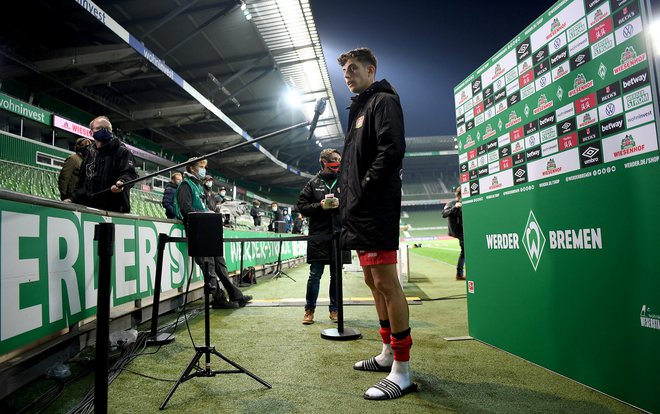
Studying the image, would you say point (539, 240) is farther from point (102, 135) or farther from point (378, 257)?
point (102, 135)

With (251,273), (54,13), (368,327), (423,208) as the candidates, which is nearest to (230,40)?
(54,13)

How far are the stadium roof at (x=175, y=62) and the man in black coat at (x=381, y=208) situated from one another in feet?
27.3

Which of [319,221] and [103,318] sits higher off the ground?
[319,221]

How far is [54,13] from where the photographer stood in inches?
352

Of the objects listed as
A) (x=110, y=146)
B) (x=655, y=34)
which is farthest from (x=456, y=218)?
(x=110, y=146)

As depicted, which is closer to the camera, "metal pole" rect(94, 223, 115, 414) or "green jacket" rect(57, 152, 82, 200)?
"metal pole" rect(94, 223, 115, 414)

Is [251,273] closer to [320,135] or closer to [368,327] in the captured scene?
[368,327]

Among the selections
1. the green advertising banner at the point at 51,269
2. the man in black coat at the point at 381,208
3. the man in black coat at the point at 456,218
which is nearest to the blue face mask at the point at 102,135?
the green advertising banner at the point at 51,269

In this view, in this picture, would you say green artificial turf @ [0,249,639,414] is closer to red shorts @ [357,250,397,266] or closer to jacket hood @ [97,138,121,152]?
red shorts @ [357,250,397,266]

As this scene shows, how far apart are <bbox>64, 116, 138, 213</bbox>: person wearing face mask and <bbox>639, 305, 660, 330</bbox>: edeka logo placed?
4.15 m

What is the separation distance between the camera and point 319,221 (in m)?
4.20

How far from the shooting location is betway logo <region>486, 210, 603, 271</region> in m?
2.13

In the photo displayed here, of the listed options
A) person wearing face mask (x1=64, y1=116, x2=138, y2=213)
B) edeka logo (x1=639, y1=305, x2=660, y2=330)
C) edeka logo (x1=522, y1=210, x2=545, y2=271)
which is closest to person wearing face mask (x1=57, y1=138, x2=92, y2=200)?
person wearing face mask (x1=64, y1=116, x2=138, y2=213)

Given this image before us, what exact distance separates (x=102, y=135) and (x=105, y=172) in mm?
372
